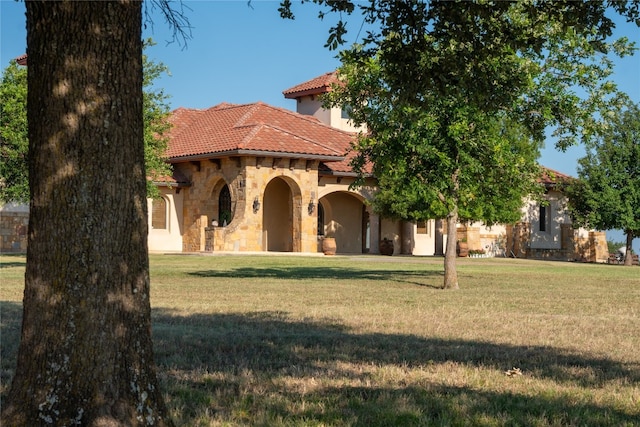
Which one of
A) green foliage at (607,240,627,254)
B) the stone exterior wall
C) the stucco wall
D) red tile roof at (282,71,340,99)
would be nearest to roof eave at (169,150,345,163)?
the stucco wall

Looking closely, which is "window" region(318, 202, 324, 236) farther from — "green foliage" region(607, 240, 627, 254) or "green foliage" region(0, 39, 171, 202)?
"green foliage" region(607, 240, 627, 254)

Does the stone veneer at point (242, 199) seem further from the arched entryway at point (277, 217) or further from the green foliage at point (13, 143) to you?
the green foliage at point (13, 143)

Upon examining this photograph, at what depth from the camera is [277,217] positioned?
136 feet

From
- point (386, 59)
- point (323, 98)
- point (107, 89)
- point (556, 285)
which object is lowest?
point (556, 285)

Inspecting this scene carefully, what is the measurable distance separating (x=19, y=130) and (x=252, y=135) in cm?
1411

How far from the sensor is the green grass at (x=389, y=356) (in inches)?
224

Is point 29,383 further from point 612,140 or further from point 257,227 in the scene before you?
point 612,140

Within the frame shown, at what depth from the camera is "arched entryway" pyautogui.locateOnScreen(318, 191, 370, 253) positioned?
139ft

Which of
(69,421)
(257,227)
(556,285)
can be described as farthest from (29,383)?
(257,227)

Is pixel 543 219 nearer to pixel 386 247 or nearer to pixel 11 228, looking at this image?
pixel 386 247

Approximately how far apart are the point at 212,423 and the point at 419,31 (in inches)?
155

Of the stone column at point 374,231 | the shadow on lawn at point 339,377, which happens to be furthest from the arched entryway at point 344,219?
the shadow on lawn at point 339,377

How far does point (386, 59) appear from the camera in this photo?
7812 millimetres

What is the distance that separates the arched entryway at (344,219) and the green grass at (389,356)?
82.3 ft
